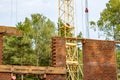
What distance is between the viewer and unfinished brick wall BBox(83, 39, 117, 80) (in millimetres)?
28281

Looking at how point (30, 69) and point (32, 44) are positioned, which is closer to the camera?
point (30, 69)

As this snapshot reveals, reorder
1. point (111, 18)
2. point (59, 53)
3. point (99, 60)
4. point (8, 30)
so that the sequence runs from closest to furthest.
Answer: point (8, 30) < point (59, 53) < point (99, 60) < point (111, 18)

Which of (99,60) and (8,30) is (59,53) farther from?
(8,30)

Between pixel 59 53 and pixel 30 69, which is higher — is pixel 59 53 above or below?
above

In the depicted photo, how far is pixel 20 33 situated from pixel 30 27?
2380 centimetres

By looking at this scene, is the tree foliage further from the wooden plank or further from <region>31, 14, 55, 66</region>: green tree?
the wooden plank

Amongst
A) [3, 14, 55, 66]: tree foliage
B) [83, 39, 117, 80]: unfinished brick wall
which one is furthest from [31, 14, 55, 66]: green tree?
[83, 39, 117, 80]: unfinished brick wall

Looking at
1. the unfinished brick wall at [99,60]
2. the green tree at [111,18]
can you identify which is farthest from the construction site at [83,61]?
the green tree at [111,18]

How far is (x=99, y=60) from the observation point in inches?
1128

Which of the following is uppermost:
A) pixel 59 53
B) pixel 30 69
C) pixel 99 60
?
pixel 59 53

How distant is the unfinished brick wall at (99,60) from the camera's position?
2828cm

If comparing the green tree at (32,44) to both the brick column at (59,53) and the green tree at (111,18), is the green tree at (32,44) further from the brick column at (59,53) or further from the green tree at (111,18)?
the brick column at (59,53)

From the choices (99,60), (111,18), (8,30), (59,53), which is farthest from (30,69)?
(111,18)

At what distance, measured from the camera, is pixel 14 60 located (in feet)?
155
